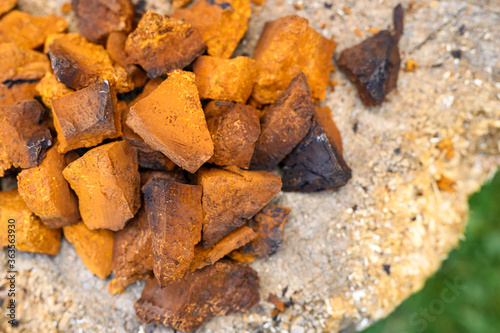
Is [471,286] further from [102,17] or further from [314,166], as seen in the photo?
[102,17]

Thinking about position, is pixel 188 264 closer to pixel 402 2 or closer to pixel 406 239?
pixel 406 239

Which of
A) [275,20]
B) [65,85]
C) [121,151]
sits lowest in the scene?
[121,151]

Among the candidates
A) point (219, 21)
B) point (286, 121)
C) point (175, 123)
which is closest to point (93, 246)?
point (175, 123)

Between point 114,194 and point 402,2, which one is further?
point 402,2

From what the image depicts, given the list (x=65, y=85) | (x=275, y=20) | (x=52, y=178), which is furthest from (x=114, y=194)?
(x=275, y=20)

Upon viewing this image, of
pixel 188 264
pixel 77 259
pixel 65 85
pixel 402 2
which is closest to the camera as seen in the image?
pixel 188 264
